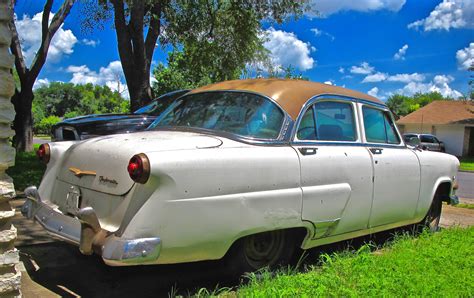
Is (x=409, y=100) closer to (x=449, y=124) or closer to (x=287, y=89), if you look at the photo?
(x=449, y=124)

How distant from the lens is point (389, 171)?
15.5 feet

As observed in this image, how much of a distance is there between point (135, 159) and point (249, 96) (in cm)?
150

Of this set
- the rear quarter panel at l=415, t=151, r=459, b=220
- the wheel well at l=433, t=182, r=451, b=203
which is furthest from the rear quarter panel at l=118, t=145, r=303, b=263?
the wheel well at l=433, t=182, r=451, b=203

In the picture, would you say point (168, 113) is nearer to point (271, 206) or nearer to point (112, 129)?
point (271, 206)

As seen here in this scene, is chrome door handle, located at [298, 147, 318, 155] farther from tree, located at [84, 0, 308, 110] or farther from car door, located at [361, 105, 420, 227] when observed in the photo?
tree, located at [84, 0, 308, 110]

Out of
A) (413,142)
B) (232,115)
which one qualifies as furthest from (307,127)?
(413,142)

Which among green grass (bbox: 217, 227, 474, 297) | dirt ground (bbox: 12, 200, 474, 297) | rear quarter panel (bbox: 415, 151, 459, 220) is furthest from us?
rear quarter panel (bbox: 415, 151, 459, 220)

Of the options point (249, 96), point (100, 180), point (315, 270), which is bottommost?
point (315, 270)

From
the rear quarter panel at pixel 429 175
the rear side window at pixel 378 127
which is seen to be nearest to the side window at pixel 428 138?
the rear quarter panel at pixel 429 175

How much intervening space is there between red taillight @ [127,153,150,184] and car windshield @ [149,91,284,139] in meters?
1.05

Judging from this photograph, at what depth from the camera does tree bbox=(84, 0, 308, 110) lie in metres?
11.7

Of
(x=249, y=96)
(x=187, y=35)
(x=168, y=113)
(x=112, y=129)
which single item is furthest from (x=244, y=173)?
(x=187, y=35)

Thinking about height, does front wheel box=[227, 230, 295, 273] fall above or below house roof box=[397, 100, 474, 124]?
below

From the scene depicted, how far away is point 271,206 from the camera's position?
347 centimetres
